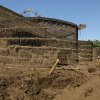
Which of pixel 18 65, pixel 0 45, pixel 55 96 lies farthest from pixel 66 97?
pixel 0 45

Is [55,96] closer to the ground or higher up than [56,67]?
closer to the ground

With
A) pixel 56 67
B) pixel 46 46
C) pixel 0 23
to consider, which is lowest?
pixel 56 67

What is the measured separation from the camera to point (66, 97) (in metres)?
11.6

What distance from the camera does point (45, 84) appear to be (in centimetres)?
1195

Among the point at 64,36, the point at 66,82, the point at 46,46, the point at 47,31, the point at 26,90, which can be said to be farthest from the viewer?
the point at 64,36

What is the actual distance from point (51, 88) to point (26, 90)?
1075 millimetres

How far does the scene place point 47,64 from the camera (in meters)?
13.0

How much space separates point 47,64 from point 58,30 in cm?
251

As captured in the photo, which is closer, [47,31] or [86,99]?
[86,99]

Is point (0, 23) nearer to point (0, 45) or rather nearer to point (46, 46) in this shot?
point (0, 45)

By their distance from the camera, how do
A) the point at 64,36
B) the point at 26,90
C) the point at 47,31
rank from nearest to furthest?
the point at 26,90 < the point at 47,31 < the point at 64,36

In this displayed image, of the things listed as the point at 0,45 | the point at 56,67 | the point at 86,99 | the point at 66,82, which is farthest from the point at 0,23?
the point at 86,99

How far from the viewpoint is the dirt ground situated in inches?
443

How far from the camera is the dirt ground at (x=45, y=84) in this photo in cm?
1126
